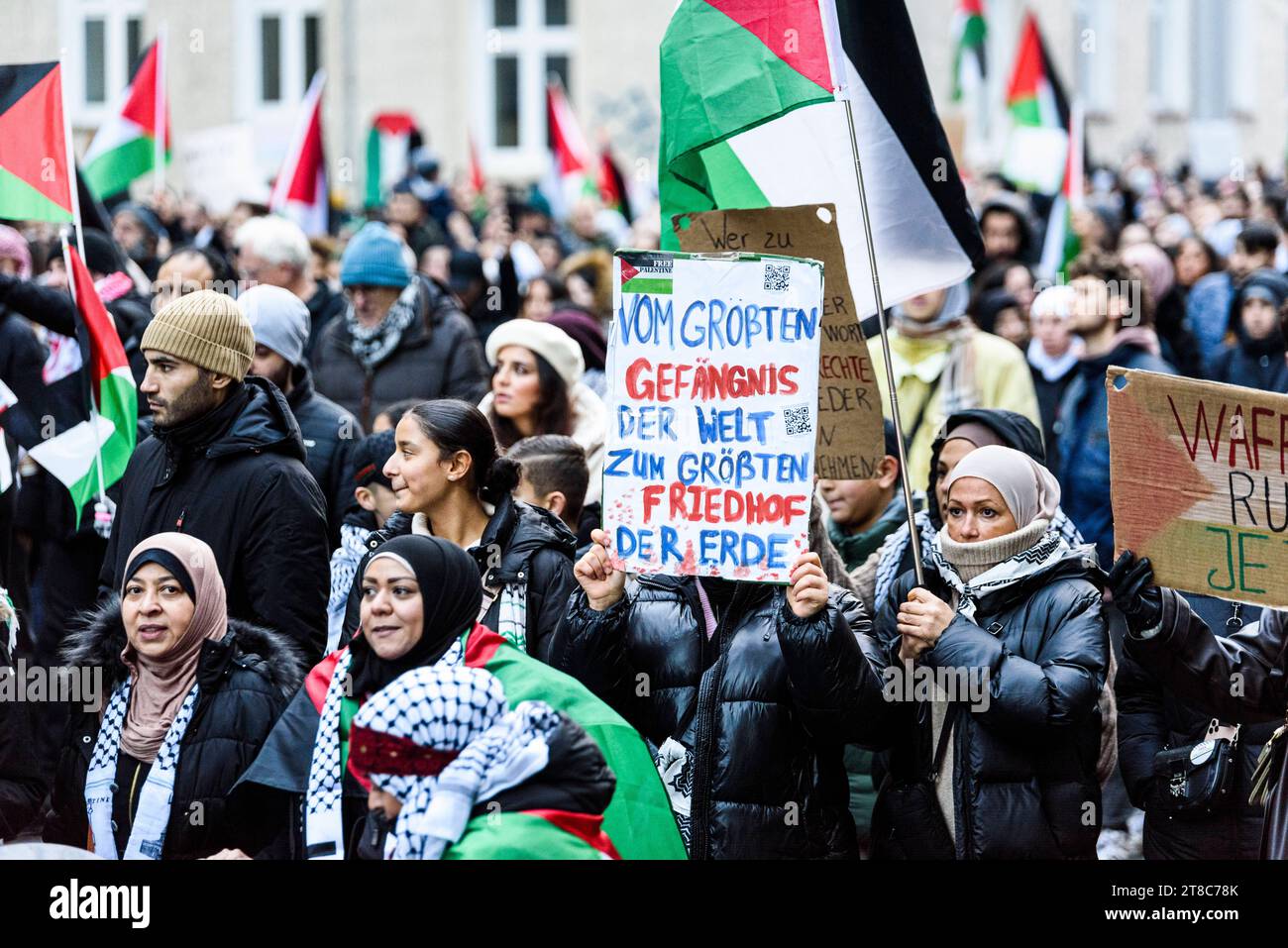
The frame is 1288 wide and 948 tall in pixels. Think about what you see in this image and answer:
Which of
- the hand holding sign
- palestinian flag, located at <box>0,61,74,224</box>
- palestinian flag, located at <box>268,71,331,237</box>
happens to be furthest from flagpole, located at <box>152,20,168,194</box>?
the hand holding sign

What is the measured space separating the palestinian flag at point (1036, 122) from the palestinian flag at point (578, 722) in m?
9.66

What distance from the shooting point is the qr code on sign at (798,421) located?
15.8 ft

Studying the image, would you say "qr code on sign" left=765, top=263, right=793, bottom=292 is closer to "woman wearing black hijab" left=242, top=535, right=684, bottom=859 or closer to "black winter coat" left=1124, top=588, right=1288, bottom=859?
"woman wearing black hijab" left=242, top=535, right=684, bottom=859

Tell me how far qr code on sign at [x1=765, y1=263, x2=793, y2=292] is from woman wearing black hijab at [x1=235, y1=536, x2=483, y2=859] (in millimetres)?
1018

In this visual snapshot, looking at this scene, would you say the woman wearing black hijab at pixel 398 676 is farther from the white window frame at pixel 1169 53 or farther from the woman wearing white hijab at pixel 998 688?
the white window frame at pixel 1169 53

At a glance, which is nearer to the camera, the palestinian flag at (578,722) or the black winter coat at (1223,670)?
the palestinian flag at (578,722)

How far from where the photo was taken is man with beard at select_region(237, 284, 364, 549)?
21.8 ft

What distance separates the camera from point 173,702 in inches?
193

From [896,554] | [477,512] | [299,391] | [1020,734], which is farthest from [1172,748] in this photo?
[299,391]

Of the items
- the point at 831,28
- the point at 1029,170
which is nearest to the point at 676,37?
the point at 831,28

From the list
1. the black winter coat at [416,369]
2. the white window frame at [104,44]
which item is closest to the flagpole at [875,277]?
the black winter coat at [416,369]
